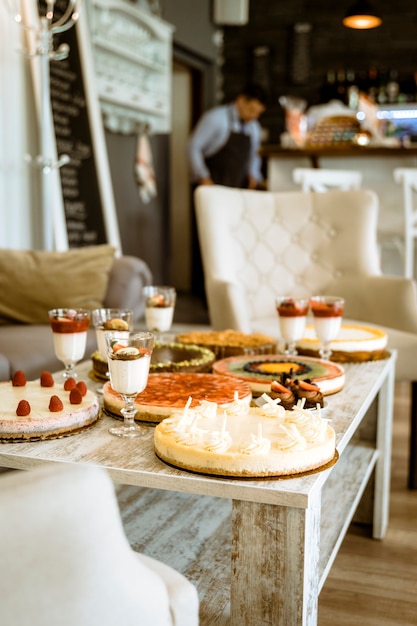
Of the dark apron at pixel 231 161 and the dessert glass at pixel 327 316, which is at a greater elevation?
the dark apron at pixel 231 161

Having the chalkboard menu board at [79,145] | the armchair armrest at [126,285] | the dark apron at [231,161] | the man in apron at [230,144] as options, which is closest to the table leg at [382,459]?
the armchair armrest at [126,285]

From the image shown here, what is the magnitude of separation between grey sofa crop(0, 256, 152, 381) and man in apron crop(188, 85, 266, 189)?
3376mm

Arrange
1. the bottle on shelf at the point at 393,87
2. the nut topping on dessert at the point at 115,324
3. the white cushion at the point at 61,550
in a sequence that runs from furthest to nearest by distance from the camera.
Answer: the bottle on shelf at the point at 393,87 < the nut topping on dessert at the point at 115,324 < the white cushion at the point at 61,550

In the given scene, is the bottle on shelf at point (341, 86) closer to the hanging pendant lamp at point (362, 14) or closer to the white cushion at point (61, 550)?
the hanging pendant lamp at point (362, 14)

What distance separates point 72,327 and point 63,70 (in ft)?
11.2

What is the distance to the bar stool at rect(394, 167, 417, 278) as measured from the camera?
4.23 metres

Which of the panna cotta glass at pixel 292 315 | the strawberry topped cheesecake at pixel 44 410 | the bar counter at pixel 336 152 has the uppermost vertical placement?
the bar counter at pixel 336 152

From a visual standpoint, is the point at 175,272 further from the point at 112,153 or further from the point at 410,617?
the point at 410,617

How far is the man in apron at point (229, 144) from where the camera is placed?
21.4 ft

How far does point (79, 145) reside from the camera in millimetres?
4727

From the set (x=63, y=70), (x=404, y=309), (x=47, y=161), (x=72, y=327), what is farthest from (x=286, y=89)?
(x=72, y=327)

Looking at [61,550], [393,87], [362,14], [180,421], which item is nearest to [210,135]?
[362,14]

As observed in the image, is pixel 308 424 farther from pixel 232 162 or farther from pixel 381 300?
pixel 232 162

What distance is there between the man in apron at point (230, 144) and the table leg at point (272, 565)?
561cm
